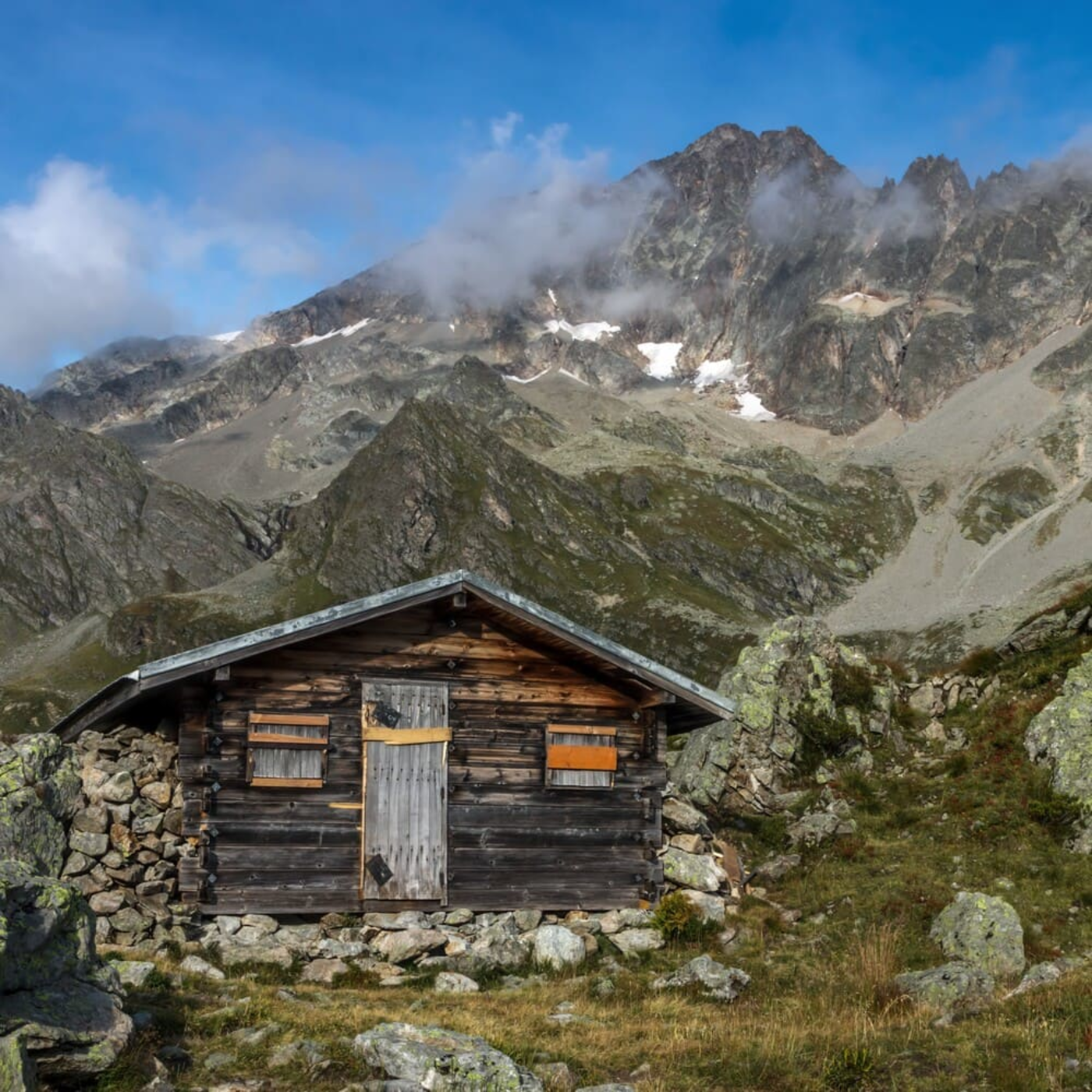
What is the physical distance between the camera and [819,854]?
22141 millimetres

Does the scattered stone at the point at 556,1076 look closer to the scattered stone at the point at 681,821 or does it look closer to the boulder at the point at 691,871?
the boulder at the point at 691,871

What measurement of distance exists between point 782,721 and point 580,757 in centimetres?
1130

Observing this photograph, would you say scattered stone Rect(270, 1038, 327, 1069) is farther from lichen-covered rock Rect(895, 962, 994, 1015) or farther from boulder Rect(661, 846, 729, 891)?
boulder Rect(661, 846, 729, 891)

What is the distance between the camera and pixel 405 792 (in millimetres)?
18656

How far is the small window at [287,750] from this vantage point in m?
17.9

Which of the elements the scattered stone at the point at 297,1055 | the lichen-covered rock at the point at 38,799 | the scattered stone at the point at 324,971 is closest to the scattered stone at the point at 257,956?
the scattered stone at the point at 324,971

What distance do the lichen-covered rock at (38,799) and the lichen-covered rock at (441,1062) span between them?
7.89 meters

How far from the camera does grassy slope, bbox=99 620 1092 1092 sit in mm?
9969

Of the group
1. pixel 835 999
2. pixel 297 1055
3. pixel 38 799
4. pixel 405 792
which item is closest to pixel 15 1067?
pixel 297 1055

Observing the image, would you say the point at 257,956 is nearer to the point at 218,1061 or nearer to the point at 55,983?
the point at 218,1061

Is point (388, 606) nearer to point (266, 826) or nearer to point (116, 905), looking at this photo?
point (266, 826)

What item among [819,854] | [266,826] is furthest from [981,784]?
[266,826]

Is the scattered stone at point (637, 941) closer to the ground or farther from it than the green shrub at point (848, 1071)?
closer to the ground

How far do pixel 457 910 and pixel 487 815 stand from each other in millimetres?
1676
